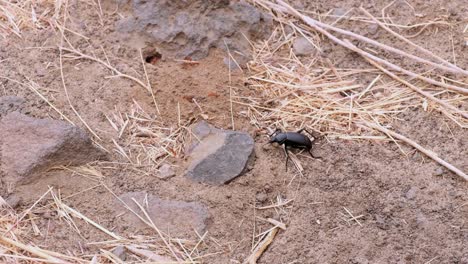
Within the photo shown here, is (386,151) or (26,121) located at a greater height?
(26,121)

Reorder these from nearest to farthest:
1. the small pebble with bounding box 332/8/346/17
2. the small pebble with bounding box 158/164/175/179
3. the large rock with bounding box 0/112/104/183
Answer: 1. the large rock with bounding box 0/112/104/183
2. the small pebble with bounding box 158/164/175/179
3. the small pebble with bounding box 332/8/346/17

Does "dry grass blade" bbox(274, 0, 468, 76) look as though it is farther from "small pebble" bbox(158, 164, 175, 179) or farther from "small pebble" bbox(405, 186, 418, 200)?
"small pebble" bbox(158, 164, 175, 179)

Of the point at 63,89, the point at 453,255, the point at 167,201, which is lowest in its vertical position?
the point at 453,255

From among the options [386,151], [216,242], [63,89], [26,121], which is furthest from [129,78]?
[386,151]

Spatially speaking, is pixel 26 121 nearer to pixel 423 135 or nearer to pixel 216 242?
pixel 216 242

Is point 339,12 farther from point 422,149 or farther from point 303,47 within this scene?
point 422,149

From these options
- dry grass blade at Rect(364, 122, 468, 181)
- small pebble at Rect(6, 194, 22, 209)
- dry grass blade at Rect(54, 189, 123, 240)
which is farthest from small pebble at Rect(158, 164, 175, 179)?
dry grass blade at Rect(364, 122, 468, 181)
